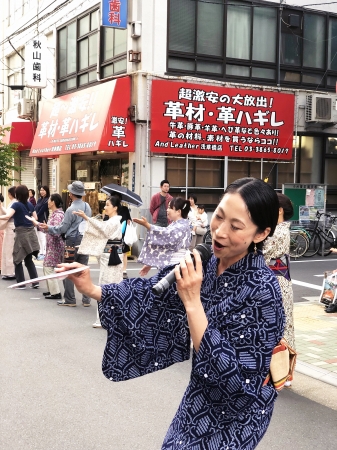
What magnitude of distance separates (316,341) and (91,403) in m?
3.22

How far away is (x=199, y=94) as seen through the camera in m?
14.9

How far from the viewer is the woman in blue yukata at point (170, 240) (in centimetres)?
671

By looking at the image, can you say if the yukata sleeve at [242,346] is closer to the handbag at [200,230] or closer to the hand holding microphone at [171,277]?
the hand holding microphone at [171,277]

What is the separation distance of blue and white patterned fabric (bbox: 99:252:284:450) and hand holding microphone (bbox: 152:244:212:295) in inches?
1.6

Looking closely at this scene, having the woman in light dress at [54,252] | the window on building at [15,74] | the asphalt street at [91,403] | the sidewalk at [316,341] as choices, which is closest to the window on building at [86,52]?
the window on building at [15,74]

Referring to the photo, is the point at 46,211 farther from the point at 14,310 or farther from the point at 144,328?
the point at 144,328

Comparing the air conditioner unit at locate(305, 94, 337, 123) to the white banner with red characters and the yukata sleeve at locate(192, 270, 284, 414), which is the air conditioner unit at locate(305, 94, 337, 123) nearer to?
the white banner with red characters

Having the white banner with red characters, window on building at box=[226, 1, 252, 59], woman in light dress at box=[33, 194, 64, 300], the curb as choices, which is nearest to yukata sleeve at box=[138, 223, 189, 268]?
the curb

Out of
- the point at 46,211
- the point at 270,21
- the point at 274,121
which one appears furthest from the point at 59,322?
the point at 270,21

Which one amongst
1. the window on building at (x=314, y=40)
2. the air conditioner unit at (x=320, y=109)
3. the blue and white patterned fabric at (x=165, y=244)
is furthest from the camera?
the window on building at (x=314, y=40)

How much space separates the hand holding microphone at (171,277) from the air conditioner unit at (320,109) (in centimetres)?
1502

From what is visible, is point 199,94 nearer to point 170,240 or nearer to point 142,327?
point 170,240

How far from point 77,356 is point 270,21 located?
43.3 ft

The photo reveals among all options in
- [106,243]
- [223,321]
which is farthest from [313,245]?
[223,321]
